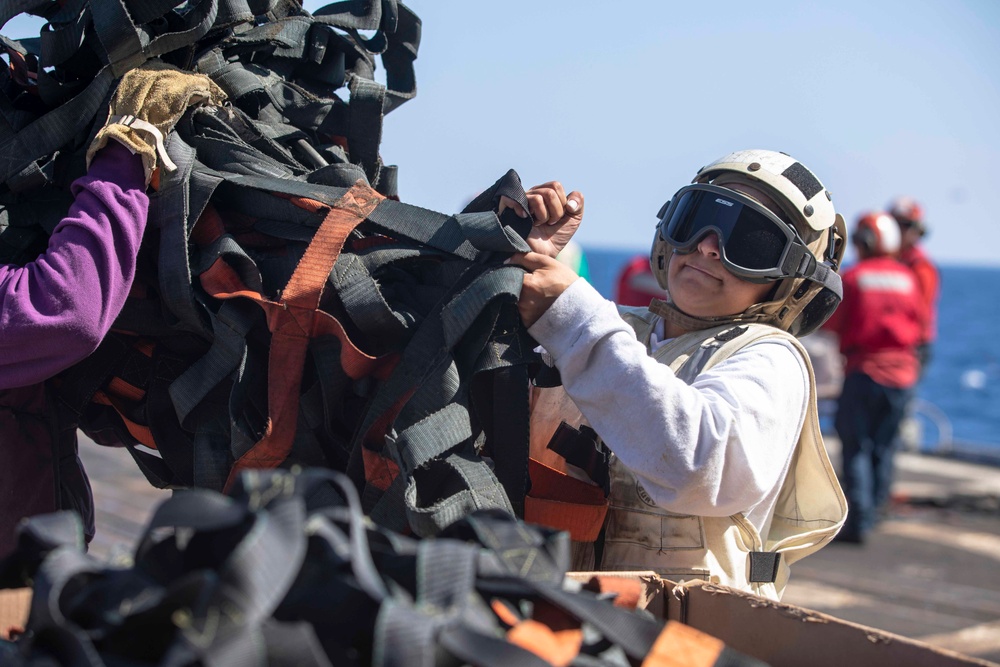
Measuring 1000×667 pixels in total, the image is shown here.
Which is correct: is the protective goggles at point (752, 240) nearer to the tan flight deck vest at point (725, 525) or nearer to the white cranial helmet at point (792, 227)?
the white cranial helmet at point (792, 227)

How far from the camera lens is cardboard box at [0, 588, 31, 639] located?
147cm

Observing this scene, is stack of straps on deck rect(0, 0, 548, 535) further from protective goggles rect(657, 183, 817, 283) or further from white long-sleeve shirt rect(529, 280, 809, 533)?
protective goggles rect(657, 183, 817, 283)

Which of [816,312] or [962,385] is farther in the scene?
[962,385]

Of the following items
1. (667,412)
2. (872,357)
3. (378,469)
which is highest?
(667,412)

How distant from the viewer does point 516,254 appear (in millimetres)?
2023

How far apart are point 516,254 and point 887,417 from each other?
6.37 meters

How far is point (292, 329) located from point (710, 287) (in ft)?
3.29

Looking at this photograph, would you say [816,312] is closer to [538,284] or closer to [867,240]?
[538,284]

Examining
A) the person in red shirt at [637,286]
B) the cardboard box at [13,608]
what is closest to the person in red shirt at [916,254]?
the person in red shirt at [637,286]

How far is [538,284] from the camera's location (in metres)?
1.99

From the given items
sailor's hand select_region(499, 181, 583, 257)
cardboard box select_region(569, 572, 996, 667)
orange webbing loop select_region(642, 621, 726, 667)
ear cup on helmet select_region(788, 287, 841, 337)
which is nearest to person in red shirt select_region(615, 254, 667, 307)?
ear cup on helmet select_region(788, 287, 841, 337)

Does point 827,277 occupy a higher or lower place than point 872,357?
higher

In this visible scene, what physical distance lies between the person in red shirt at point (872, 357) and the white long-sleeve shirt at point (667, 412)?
19.1 ft

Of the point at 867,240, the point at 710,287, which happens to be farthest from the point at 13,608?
the point at 867,240
